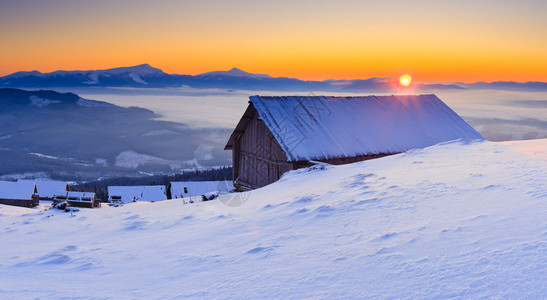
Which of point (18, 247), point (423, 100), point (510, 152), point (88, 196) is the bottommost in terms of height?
point (88, 196)

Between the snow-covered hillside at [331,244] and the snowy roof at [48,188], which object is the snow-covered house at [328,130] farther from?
the snowy roof at [48,188]

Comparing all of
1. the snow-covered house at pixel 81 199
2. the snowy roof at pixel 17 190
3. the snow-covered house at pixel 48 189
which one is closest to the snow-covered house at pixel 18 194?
the snowy roof at pixel 17 190

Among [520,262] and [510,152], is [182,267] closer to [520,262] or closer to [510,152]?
[520,262]

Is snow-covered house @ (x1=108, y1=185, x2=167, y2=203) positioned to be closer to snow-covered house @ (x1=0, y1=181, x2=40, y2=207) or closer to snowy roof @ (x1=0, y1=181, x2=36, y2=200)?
snow-covered house @ (x1=0, y1=181, x2=40, y2=207)

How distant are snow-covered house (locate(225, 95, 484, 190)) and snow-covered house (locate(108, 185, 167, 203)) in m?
45.9

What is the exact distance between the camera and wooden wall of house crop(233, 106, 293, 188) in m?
17.4

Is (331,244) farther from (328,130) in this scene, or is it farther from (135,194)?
(135,194)

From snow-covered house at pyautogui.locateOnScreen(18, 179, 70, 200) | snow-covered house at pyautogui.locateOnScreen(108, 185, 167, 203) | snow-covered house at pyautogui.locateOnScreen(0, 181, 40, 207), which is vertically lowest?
snow-covered house at pyautogui.locateOnScreen(108, 185, 167, 203)

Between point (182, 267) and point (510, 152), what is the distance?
7.83 meters

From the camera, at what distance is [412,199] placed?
561 centimetres

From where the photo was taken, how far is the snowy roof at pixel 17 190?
1848 inches

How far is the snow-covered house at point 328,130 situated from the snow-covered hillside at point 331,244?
8.65 m

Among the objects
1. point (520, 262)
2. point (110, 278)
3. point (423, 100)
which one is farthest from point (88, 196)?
point (520, 262)

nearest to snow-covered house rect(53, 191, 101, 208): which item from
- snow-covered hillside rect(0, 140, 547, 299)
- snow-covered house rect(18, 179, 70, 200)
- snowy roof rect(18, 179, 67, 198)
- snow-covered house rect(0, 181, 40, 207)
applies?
snow-covered house rect(0, 181, 40, 207)
